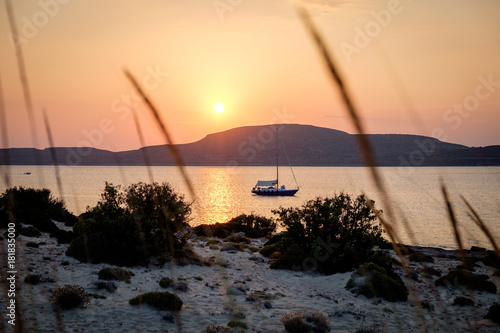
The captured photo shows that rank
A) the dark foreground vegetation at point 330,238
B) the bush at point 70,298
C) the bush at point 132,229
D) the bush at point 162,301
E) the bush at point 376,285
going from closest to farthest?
the bush at point 70,298 → the bush at point 162,301 → the bush at point 376,285 → the bush at point 132,229 → the dark foreground vegetation at point 330,238

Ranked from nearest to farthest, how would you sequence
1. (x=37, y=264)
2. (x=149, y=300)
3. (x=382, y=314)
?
1. (x=149, y=300)
2. (x=382, y=314)
3. (x=37, y=264)

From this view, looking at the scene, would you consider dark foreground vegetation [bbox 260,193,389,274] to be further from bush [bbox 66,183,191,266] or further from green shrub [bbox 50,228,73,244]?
green shrub [bbox 50,228,73,244]

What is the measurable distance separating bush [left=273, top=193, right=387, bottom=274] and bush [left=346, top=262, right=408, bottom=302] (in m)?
2.50

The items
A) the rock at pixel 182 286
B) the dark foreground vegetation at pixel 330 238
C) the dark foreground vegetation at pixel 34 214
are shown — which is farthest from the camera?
the dark foreground vegetation at pixel 34 214

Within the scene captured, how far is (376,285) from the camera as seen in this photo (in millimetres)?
17250

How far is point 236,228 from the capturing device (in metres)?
37.9

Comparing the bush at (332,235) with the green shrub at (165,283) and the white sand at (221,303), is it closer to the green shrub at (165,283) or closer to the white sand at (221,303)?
the white sand at (221,303)

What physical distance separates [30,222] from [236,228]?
18.7m

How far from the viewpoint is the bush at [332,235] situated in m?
21.8

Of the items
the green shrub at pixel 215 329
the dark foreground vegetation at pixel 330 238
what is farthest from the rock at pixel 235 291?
the dark foreground vegetation at pixel 330 238

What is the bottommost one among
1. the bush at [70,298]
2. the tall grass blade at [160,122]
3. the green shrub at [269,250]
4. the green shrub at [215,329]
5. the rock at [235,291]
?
the green shrub at [269,250]

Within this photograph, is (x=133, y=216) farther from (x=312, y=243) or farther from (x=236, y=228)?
(x=236, y=228)

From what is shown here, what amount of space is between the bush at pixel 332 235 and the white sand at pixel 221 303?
58.9 inches

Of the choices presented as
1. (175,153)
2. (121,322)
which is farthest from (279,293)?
(175,153)
